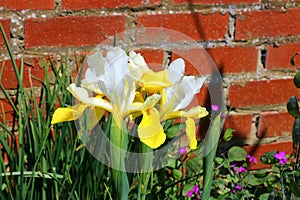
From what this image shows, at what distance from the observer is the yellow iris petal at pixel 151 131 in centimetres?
76

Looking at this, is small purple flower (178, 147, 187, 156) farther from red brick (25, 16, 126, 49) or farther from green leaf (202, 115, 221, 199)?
green leaf (202, 115, 221, 199)

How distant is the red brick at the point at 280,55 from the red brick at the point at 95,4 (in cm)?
36

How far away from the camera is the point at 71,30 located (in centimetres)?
127

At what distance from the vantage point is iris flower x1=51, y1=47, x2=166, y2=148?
0.77 m

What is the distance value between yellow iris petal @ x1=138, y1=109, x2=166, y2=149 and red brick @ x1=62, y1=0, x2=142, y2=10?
0.55 meters

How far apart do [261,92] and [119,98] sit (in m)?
0.77

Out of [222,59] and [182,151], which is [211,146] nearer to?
[182,151]

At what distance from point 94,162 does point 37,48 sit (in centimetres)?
29

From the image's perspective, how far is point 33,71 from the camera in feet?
4.17

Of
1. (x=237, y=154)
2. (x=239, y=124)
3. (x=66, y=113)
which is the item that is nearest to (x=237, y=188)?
(x=237, y=154)

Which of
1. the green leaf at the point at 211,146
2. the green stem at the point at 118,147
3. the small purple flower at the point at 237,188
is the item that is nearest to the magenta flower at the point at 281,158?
the small purple flower at the point at 237,188

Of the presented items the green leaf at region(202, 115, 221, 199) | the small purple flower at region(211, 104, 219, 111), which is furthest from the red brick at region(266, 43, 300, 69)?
the green leaf at region(202, 115, 221, 199)

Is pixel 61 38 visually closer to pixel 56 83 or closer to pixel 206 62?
pixel 56 83

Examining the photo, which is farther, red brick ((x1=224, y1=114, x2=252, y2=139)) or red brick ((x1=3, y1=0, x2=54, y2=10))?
red brick ((x1=224, y1=114, x2=252, y2=139))
